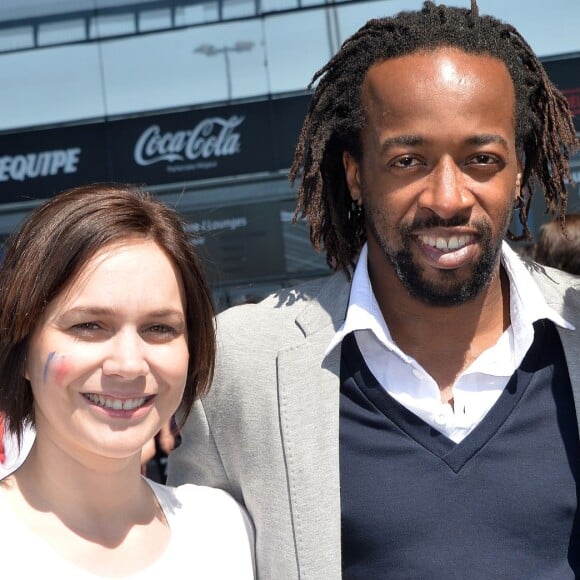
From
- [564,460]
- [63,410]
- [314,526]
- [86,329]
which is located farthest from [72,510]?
[564,460]

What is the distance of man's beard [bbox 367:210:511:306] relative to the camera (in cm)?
215

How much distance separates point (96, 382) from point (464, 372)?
84 cm

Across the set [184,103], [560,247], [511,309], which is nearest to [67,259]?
[511,309]

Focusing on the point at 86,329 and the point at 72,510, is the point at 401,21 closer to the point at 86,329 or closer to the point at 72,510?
the point at 86,329

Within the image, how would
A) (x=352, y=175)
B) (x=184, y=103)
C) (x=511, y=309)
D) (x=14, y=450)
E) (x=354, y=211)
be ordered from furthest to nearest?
1. (x=184, y=103)
2. (x=14, y=450)
3. (x=354, y=211)
4. (x=352, y=175)
5. (x=511, y=309)

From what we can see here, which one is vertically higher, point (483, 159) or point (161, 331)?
point (483, 159)

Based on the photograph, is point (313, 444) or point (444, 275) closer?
point (313, 444)

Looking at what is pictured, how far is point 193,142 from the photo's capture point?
6.63 metres

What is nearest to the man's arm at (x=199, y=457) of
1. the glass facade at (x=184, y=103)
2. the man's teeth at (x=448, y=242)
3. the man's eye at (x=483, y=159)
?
the man's teeth at (x=448, y=242)

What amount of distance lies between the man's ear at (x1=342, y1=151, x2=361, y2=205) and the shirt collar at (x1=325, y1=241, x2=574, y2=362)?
20cm

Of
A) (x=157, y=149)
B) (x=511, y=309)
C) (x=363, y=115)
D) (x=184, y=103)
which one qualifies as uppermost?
(x=184, y=103)

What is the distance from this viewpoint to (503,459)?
6.68 feet

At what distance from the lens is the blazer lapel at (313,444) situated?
2.00 m

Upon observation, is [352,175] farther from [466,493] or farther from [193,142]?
[193,142]
